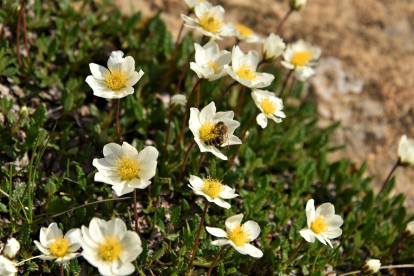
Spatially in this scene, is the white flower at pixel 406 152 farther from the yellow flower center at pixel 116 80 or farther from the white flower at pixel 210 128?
the yellow flower center at pixel 116 80

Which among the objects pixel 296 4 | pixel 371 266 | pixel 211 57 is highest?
pixel 296 4

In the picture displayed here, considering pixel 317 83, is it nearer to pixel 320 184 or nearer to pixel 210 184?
pixel 320 184

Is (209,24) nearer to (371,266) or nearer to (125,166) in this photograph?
(125,166)

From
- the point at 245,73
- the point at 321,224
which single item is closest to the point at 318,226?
the point at 321,224

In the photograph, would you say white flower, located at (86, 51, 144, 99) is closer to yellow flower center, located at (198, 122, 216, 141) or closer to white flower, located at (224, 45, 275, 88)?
yellow flower center, located at (198, 122, 216, 141)

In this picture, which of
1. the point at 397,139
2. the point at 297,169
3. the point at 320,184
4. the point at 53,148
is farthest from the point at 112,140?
the point at 397,139

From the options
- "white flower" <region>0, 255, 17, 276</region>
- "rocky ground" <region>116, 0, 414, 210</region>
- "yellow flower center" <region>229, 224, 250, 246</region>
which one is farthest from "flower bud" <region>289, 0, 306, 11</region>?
"white flower" <region>0, 255, 17, 276</region>

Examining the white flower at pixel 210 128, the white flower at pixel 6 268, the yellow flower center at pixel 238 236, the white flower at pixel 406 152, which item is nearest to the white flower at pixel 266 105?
the white flower at pixel 210 128
